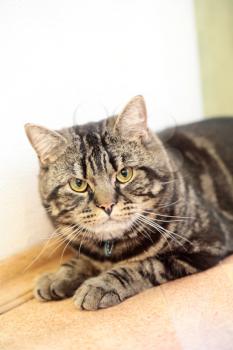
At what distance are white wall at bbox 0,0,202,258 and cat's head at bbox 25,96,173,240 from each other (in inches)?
6.6

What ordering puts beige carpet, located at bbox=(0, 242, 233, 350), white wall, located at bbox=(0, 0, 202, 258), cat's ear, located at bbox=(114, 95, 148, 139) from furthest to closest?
white wall, located at bbox=(0, 0, 202, 258), cat's ear, located at bbox=(114, 95, 148, 139), beige carpet, located at bbox=(0, 242, 233, 350)

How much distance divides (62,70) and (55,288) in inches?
27.7

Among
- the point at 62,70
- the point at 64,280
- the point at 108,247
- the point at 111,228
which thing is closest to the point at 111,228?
the point at 111,228

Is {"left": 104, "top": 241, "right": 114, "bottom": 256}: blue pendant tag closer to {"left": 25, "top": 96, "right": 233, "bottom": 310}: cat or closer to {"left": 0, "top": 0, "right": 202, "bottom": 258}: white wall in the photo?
{"left": 25, "top": 96, "right": 233, "bottom": 310}: cat

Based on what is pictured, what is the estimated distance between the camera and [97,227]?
120 cm

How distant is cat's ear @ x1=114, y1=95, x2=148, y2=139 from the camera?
1249mm

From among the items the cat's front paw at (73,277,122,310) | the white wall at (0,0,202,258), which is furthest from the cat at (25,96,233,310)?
the white wall at (0,0,202,258)

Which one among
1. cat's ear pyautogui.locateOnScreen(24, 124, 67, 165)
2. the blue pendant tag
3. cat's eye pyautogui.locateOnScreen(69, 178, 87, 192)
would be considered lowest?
the blue pendant tag

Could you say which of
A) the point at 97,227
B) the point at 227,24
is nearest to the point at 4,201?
the point at 97,227

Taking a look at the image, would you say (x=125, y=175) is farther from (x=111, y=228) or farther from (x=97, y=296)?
(x=97, y=296)

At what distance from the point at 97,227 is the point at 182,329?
1.15 ft

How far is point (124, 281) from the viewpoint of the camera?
1.20m

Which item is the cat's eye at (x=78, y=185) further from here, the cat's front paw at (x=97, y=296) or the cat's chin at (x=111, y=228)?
the cat's front paw at (x=97, y=296)

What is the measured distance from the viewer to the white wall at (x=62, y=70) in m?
1.37
